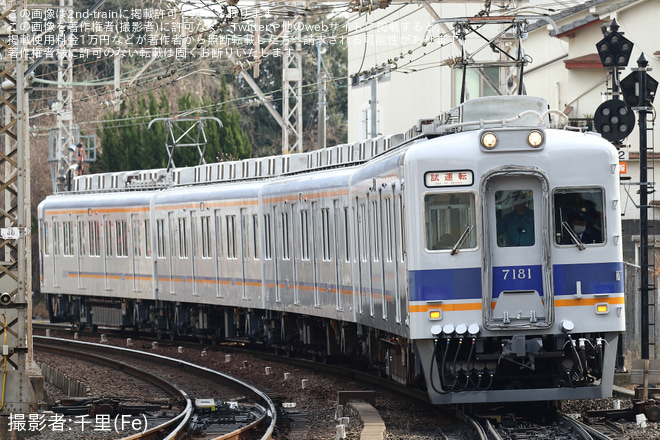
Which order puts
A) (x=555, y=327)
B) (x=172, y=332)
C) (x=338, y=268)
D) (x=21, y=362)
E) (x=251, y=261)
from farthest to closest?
(x=172, y=332)
(x=251, y=261)
(x=338, y=268)
(x=21, y=362)
(x=555, y=327)

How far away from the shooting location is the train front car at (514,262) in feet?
38.6

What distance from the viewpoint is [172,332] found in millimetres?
26828

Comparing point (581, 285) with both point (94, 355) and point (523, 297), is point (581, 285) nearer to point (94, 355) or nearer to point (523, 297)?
point (523, 297)

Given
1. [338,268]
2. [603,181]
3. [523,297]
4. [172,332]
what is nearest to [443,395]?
[523,297]

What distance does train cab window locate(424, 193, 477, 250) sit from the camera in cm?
1184

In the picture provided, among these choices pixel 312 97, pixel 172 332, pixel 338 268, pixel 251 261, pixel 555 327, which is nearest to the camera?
pixel 555 327

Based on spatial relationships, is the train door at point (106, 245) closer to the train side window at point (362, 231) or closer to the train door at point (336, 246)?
the train door at point (336, 246)

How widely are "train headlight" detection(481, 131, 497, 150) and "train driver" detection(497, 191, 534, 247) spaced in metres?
0.50

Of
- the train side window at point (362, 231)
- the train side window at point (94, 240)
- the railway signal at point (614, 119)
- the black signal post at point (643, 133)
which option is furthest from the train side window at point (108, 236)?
the black signal post at point (643, 133)

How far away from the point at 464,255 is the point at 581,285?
3.55 ft

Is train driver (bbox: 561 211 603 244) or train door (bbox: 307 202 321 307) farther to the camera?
train door (bbox: 307 202 321 307)

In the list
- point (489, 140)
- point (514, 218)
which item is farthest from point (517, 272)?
point (489, 140)

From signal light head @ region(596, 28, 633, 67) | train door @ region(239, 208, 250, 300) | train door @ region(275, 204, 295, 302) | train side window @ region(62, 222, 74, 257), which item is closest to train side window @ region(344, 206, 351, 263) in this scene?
train door @ region(275, 204, 295, 302)

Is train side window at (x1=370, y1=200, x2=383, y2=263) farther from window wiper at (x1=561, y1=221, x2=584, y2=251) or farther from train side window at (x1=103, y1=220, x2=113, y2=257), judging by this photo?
train side window at (x1=103, y1=220, x2=113, y2=257)
